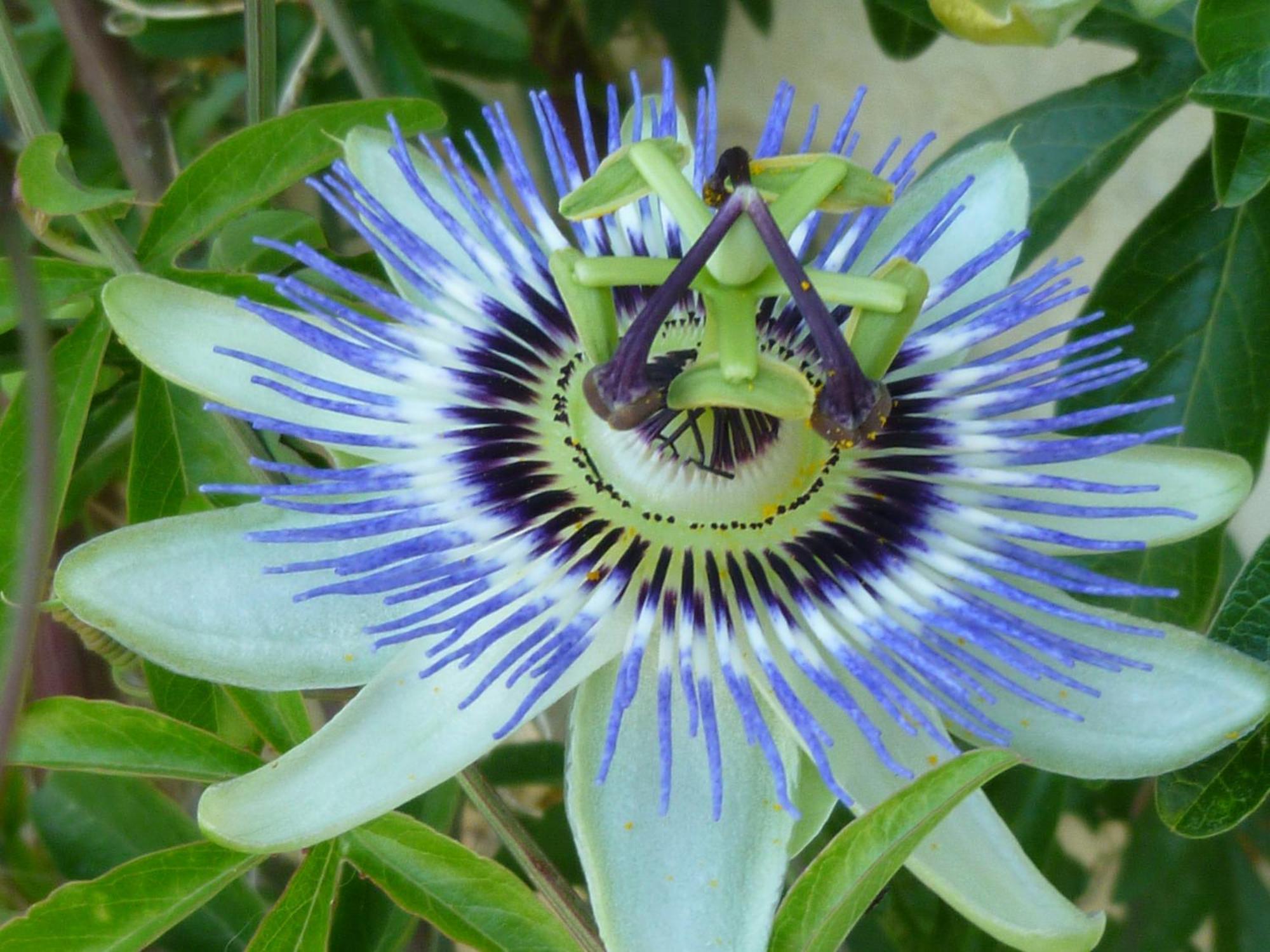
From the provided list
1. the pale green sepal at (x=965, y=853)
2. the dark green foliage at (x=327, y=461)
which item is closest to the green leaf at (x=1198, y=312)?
the dark green foliage at (x=327, y=461)

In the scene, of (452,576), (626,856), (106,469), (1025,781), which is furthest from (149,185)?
(1025,781)

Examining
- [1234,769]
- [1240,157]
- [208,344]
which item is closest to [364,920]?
[208,344]

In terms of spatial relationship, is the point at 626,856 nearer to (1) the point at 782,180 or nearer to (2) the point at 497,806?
(2) the point at 497,806

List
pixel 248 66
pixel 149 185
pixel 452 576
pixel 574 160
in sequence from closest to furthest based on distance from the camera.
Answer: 1. pixel 452 576
2. pixel 574 160
3. pixel 248 66
4. pixel 149 185

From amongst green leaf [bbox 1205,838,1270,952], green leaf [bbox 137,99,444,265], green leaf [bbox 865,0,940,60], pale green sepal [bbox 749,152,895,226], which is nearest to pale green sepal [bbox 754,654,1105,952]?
pale green sepal [bbox 749,152,895,226]

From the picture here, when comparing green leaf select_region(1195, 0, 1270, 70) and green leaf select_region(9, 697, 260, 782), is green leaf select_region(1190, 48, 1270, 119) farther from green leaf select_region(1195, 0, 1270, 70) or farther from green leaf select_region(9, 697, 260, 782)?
green leaf select_region(9, 697, 260, 782)

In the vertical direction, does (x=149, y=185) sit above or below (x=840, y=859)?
above

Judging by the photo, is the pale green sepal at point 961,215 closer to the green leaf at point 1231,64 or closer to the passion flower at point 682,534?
the passion flower at point 682,534
